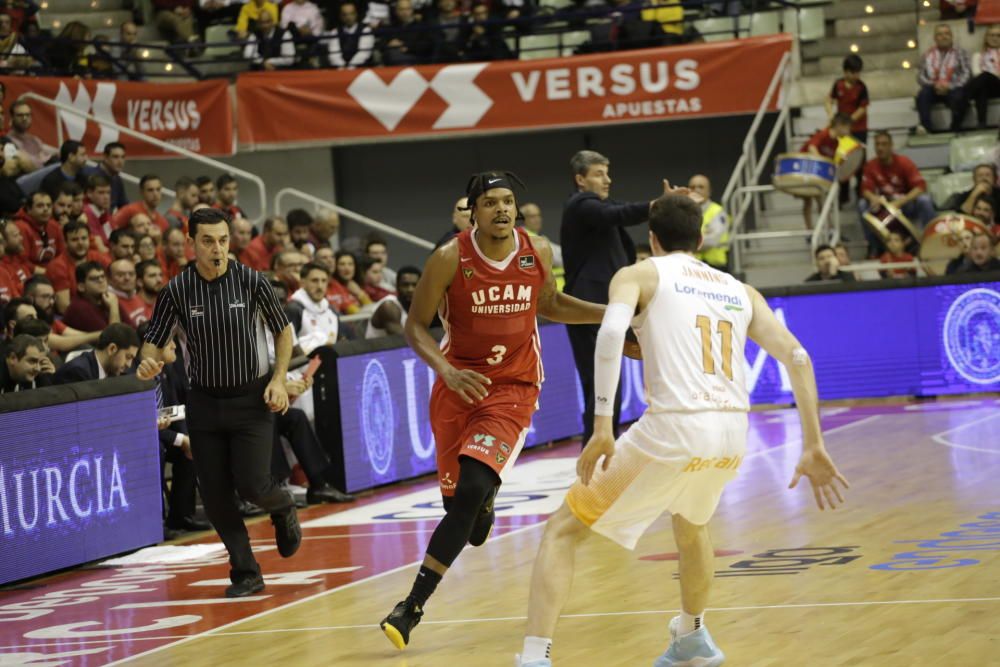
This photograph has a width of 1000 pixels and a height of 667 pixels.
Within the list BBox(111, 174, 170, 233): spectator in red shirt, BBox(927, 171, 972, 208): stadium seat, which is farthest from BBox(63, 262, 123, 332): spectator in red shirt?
BBox(927, 171, 972, 208): stadium seat

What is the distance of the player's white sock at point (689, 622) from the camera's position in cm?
643

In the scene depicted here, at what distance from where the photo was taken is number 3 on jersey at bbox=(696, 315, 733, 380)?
20.2ft

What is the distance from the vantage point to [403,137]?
2123cm

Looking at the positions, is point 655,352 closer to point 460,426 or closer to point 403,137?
point 460,426

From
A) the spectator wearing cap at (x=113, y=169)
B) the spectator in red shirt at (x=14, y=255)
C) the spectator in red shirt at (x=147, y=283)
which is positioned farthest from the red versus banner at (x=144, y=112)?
the spectator in red shirt at (x=147, y=283)

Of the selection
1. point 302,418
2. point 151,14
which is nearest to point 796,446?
point 302,418

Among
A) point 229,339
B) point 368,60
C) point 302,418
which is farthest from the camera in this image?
point 368,60

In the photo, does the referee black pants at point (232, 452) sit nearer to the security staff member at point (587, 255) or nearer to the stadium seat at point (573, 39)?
the security staff member at point (587, 255)

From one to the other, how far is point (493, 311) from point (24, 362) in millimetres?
4557

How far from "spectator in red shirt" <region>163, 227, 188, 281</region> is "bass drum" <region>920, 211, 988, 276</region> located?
27.2 feet

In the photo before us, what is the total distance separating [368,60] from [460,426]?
15.3m

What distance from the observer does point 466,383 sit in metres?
7.23

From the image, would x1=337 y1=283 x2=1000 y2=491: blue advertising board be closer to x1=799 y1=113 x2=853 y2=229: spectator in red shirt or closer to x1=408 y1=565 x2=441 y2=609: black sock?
x1=799 y1=113 x2=853 y2=229: spectator in red shirt

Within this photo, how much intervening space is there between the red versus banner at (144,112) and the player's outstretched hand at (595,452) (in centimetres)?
1427
